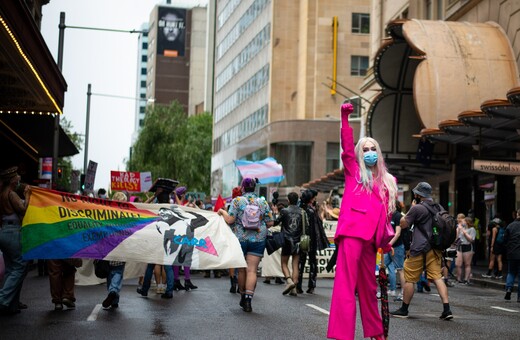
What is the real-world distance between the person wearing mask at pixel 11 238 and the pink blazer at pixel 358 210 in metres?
5.46

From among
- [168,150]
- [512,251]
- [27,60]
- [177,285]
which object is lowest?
[177,285]

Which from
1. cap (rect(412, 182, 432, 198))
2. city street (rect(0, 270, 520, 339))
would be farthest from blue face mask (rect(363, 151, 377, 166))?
cap (rect(412, 182, 432, 198))

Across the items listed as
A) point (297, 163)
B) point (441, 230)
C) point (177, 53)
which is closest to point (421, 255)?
point (441, 230)

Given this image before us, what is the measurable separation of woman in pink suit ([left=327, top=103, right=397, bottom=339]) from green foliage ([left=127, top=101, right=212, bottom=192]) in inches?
2986

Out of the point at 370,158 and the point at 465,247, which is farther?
the point at 465,247

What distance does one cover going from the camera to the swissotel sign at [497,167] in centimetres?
2527

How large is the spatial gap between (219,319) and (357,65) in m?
57.2

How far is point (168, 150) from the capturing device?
279 ft

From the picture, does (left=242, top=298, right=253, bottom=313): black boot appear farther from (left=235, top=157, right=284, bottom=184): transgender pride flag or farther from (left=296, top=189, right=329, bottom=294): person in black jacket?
(left=235, top=157, right=284, bottom=184): transgender pride flag

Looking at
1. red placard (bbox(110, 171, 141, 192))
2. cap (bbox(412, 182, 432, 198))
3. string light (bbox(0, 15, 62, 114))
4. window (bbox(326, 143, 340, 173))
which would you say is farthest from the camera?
window (bbox(326, 143, 340, 173))

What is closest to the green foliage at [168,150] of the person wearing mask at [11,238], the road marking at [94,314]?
the road marking at [94,314]

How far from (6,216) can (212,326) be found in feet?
10.6

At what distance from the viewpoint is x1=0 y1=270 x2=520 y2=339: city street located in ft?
35.5

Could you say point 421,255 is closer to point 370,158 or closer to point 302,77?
point 370,158
